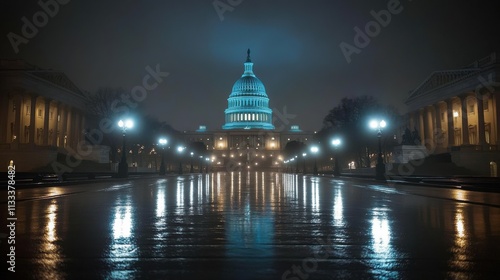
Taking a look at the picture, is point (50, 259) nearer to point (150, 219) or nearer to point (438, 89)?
point (150, 219)

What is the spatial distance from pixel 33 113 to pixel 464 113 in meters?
68.2

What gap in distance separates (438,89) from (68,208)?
73.6 metres

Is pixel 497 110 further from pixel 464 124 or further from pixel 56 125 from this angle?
pixel 56 125

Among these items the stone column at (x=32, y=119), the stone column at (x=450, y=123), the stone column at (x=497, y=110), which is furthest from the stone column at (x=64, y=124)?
the stone column at (x=497, y=110)

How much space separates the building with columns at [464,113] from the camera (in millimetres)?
60938

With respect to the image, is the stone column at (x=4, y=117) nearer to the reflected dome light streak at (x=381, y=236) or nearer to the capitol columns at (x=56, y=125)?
the capitol columns at (x=56, y=125)

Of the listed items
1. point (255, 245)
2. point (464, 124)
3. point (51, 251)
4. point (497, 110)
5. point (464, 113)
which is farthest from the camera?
point (464, 113)

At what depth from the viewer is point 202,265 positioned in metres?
6.22

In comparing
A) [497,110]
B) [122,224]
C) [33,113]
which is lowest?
[122,224]

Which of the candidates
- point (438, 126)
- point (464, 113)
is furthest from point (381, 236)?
point (438, 126)

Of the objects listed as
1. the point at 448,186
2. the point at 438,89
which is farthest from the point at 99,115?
the point at 448,186

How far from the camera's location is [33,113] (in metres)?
69.9

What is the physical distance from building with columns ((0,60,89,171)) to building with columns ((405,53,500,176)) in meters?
60.1

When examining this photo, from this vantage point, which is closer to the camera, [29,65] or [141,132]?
[29,65]
